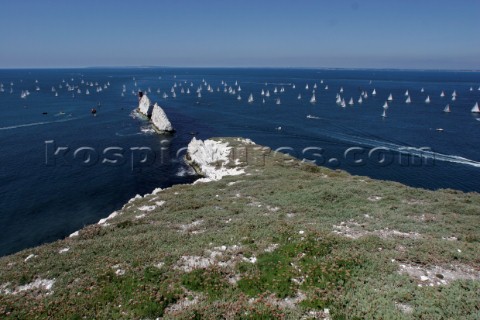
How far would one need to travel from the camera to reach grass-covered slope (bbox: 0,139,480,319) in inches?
549

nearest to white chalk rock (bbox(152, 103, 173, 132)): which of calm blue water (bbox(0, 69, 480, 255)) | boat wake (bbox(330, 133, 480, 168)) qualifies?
calm blue water (bbox(0, 69, 480, 255))

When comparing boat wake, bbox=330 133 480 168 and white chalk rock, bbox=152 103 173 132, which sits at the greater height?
white chalk rock, bbox=152 103 173 132

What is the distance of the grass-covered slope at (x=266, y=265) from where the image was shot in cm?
1395

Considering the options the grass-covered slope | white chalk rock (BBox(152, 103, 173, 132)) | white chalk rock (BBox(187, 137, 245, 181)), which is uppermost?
white chalk rock (BBox(152, 103, 173, 132))

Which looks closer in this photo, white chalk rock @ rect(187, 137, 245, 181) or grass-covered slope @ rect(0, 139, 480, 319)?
grass-covered slope @ rect(0, 139, 480, 319)

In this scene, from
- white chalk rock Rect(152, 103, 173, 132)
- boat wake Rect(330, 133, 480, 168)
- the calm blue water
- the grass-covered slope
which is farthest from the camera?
white chalk rock Rect(152, 103, 173, 132)

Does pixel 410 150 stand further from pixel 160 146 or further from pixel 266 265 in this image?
pixel 266 265

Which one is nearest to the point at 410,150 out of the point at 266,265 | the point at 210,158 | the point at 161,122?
the point at 210,158

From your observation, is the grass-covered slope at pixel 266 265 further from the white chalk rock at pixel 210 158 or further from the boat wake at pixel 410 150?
the boat wake at pixel 410 150

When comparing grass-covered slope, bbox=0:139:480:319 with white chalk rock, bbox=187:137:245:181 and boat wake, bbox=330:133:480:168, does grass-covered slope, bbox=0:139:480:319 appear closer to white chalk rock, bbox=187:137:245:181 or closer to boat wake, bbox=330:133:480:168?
white chalk rock, bbox=187:137:245:181

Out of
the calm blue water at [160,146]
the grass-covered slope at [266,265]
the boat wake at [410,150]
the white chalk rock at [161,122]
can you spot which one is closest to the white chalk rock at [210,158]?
the calm blue water at [160,146]

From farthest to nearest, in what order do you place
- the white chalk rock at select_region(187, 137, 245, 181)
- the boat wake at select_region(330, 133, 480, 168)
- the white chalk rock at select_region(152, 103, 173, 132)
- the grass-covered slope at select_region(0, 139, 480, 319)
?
the white chalk rock at select_region(152, 103, 173, 132)
the boat wake at select_region(330, 133, 480, 168)
the white chalk rock at select_region(187, 137, 245, 181)
the grass-covered slope at select_region(0, 139, 480, 319)

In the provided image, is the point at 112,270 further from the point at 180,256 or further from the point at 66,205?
the point at 66,205

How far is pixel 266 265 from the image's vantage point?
17.2m
